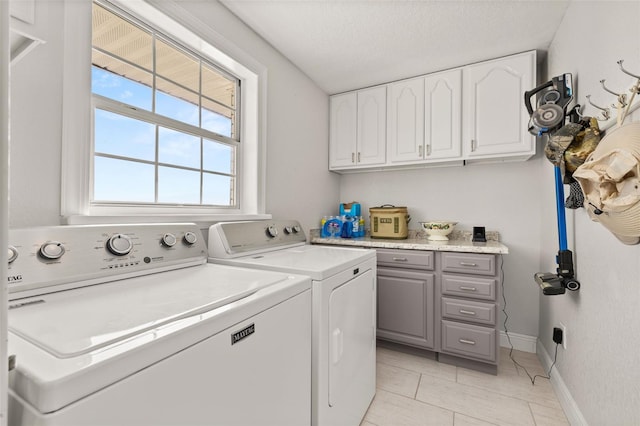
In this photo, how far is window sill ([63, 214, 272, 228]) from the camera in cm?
119

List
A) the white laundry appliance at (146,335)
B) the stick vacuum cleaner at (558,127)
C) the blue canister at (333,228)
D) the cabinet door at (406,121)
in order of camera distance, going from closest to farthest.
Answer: the white laundry appliance at (146,335) → the stick vacuum cleaner at (558,127) → the cabinet door at (406,121) → the blue canister at (333,228)

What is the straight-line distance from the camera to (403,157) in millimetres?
2742

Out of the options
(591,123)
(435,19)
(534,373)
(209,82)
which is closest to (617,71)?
(591,123)

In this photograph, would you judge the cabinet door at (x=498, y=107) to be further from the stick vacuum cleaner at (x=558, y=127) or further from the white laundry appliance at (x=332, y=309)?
the white laundry appliance at (x=332, y=309)

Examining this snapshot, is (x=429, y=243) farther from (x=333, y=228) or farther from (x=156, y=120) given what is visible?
(x=156, y=120)

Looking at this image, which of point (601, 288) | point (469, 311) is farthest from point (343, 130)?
point (601, 288)

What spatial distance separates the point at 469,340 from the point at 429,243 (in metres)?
0.77

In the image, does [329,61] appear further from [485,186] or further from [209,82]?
[485,186]

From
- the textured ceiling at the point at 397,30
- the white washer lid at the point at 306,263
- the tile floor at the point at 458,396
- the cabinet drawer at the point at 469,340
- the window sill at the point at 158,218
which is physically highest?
the textured ceiling at the point at 397,30

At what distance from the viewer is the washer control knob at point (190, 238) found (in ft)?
4.45

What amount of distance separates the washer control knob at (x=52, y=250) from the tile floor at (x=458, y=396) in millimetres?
1663

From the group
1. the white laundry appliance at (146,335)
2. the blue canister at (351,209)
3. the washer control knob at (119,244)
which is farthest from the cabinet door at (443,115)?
the washer control knob at (119,244)

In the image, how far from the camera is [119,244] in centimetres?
110

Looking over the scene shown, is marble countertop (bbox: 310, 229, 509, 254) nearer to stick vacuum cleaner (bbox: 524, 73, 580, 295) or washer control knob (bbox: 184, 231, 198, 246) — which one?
stick vacuum cleaner (bbox: 524, 73, 580, 295)
